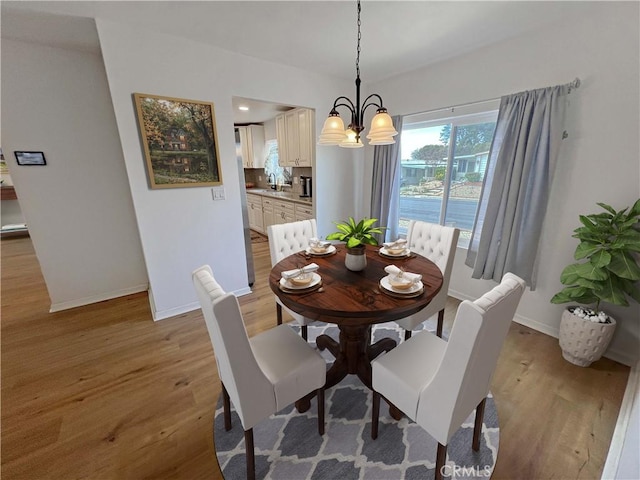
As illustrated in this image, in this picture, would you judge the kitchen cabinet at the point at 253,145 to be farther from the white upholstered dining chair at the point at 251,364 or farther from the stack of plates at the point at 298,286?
the white upholstered dining chair at the point at 251,364

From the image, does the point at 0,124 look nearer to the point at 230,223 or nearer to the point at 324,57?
the point at 230,223

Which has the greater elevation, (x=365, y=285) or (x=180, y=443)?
(x=365, y=285)

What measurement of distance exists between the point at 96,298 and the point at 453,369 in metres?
3.58

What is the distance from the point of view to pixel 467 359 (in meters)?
0.92

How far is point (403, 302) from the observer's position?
1240 mm

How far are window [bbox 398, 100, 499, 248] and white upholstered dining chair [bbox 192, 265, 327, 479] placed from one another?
7.59ft

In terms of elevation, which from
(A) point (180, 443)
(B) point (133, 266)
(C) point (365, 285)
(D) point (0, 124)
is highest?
(D) point (0, 124)

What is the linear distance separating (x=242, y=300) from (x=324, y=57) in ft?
8.95

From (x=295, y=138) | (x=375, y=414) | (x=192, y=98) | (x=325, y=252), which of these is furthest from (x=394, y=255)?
(x=295, y=138)

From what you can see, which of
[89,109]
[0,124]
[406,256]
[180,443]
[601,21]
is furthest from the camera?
[89,109]

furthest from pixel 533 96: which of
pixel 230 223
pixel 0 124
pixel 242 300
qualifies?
pixel 0 124

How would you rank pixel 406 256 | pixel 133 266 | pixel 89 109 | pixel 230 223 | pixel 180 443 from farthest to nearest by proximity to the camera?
pixel 133 266
pixel 230 223
pixel 89 109
pixel 406 256
pixel 180 443

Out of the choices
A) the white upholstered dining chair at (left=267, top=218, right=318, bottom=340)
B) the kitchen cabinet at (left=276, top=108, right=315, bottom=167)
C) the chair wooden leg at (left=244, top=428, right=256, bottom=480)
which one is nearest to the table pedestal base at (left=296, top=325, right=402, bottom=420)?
the white upholstered dining chair at (left=267, top=218, right=318, bottom=340)

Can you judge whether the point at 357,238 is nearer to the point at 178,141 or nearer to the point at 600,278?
the point at 600,278
